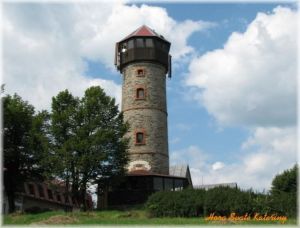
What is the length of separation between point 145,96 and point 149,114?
4.87ft

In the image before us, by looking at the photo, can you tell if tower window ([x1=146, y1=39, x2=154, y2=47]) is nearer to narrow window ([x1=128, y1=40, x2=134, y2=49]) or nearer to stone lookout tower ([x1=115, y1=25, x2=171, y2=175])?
stone lookout tower ([x1=115, y1=25, x2=171, y2=175])

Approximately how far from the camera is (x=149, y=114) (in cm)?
3834

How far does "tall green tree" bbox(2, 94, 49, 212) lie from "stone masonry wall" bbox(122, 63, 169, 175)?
713cm

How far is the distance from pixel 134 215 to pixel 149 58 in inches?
619

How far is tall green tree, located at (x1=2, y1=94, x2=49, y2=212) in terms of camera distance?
3400 cm

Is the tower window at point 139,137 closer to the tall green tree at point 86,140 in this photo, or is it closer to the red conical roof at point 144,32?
the tall green tree at point 86,140

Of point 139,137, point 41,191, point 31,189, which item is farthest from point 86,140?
point 41,191

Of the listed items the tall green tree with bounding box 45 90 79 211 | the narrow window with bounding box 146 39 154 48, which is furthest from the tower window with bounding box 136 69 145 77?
the tall green tree with bounding box 45 90 79 211

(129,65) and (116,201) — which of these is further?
(129,65)

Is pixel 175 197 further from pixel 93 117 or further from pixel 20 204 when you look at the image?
pixel 20 204

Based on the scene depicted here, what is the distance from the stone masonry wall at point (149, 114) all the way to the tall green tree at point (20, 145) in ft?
23.4

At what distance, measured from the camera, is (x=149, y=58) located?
39625mm

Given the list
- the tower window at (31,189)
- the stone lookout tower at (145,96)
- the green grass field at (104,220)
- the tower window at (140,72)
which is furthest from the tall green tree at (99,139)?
the tower window at (31,189)

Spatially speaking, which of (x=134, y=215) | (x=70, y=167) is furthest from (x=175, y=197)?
(x=70, y=167)
